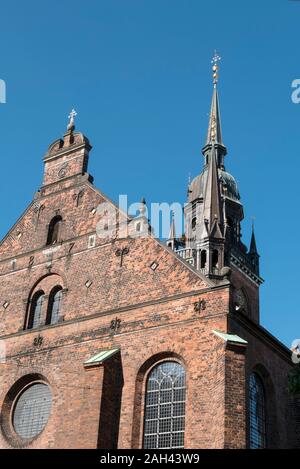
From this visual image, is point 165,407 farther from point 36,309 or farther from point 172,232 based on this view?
point 172,232

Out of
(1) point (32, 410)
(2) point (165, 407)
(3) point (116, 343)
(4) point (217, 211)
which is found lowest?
(2) point (165, 407)

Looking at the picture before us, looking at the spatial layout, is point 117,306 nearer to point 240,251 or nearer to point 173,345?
point 173,345

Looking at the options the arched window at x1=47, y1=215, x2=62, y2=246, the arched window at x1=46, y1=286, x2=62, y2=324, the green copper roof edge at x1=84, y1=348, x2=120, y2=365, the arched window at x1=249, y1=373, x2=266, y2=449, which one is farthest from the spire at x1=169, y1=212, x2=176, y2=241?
the green copper roof edge at x1=84, y1=348, x2=120, y2=365

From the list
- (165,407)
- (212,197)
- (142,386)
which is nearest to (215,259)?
(142,386)

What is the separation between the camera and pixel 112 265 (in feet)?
71.8

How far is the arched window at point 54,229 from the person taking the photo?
24.3 m

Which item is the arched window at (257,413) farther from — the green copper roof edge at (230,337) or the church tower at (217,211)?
the church tower at (217,211)

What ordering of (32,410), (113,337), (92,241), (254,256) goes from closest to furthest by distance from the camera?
(113,337) < (32,410) < (92,241) < (254,256)

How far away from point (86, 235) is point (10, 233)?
3.97m

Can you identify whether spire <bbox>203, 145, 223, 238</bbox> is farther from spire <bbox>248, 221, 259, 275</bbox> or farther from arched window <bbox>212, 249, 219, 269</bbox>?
arched window <bbox>212, 249, 219, 269</bbox>

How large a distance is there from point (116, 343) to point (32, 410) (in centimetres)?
361

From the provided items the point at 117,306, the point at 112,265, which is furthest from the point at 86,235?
the point at 117,306

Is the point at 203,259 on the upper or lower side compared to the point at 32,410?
upper

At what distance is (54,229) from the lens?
24.6m
